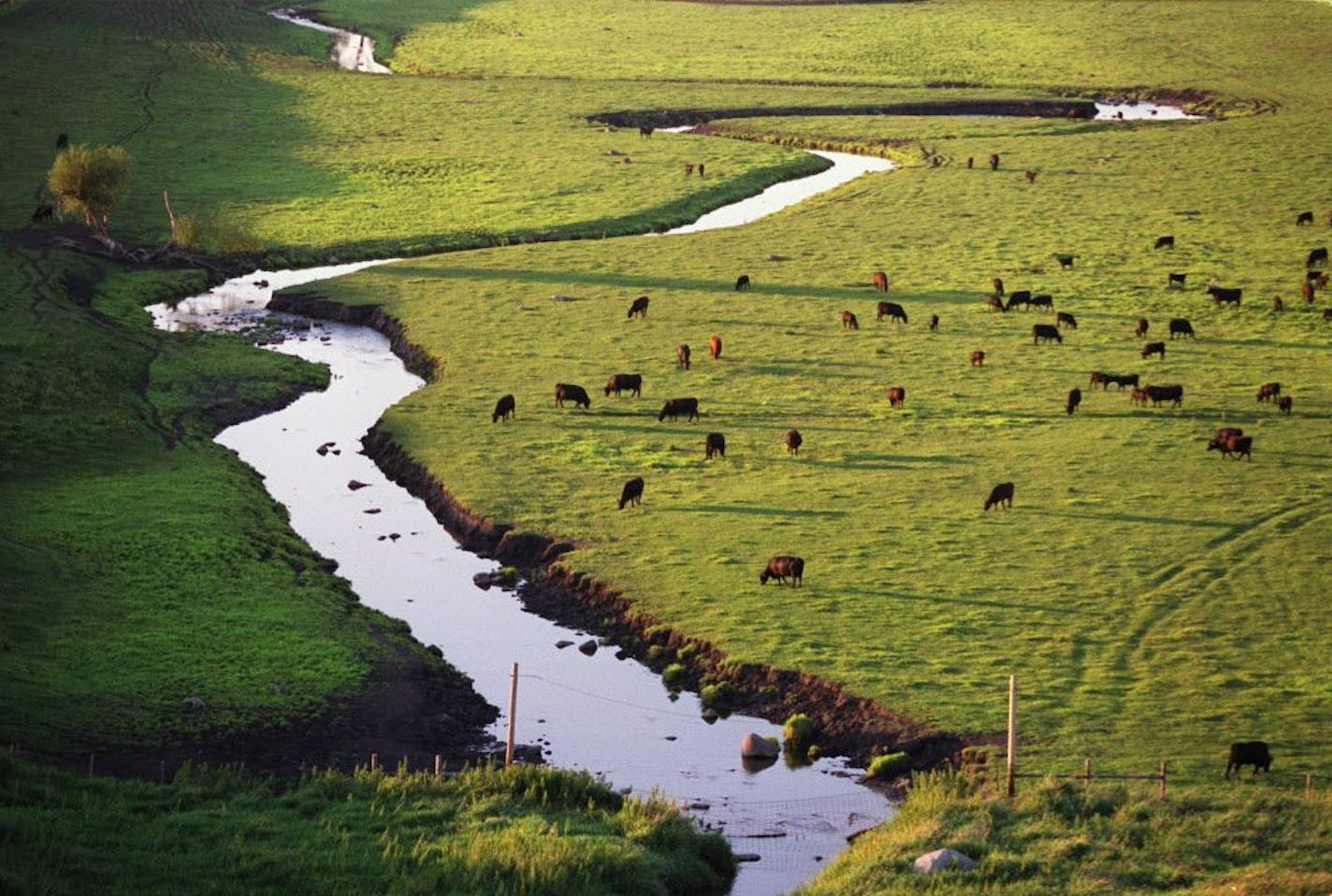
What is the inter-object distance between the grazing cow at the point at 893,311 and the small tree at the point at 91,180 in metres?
29.3

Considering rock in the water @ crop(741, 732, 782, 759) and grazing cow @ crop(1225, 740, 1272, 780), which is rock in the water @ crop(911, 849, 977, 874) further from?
rock in the water @ crop(741, 732, 782, 759)

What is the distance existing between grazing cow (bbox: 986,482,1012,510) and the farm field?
1.09 feet

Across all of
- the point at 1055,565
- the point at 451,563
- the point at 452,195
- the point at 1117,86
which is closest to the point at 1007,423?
the point at 1055,565

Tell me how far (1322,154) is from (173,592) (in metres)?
61.9

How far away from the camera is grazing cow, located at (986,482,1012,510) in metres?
39.5

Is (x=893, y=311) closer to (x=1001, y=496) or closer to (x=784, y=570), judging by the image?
(x=1001, y=496)

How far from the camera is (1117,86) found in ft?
350

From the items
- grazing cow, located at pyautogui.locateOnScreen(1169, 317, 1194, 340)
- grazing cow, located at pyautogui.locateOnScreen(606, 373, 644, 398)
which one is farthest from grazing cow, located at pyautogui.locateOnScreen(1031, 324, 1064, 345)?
grazing cow, located at pyautogui.locateOnScreen(606, 373, 644, 398)

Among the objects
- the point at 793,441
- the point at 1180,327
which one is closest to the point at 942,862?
the point at 793,441

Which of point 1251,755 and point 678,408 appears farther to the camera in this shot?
point 678,408

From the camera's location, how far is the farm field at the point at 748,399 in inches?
1259

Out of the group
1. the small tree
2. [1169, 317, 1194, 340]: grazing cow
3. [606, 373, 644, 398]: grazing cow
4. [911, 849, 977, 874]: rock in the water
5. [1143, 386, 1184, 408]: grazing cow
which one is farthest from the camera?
the small tree

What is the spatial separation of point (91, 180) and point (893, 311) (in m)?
30.2

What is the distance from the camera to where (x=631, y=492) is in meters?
40.7
